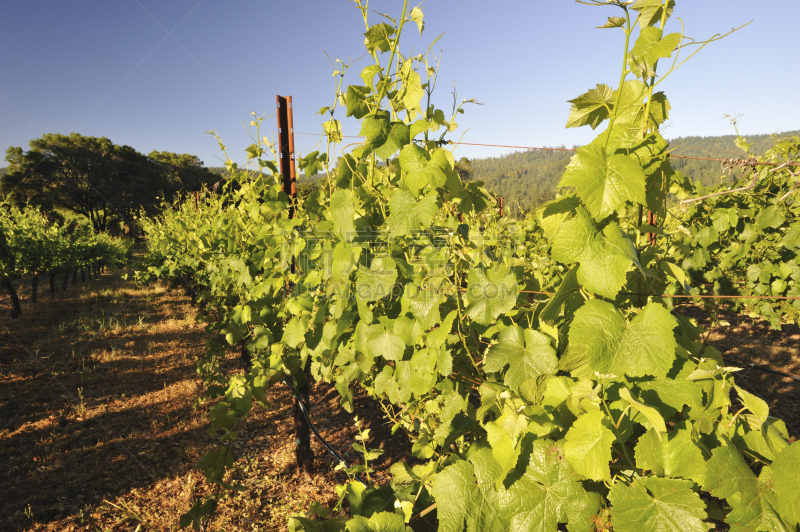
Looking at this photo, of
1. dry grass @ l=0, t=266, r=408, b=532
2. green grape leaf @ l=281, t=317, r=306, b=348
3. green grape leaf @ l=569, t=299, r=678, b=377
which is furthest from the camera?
dry grass @ l=0, t=266, r=408, b=532

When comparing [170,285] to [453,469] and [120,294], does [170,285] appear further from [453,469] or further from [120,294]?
[453,469]

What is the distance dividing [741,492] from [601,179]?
0.66m

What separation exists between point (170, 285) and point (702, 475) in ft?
40.5

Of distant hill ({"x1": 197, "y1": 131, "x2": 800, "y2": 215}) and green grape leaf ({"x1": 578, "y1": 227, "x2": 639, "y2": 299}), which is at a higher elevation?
distant hill ({"x1": 197, "y1": 131, "x2": 800, "y2": 215})

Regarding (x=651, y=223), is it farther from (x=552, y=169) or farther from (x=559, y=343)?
(x=552, y=169)

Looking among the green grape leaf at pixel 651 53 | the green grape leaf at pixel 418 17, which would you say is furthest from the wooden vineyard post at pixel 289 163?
the green grape leaf at pixel 651 53

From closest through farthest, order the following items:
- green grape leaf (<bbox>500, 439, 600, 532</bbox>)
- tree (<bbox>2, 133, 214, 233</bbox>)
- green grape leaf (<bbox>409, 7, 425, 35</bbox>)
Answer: green grape leaf (<bbox>500, 439, 600, 532</bbox>), green grape leaf (<bbox>409, 7, 425, 35</bbox>), tree (<bbox>2, 133, 214, 233</bbox>)

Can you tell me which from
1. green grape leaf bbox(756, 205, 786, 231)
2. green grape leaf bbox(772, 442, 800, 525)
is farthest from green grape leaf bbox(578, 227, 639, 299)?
green grape leaf bbox(756, 205, 786, 231)

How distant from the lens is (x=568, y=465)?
0.93 meters

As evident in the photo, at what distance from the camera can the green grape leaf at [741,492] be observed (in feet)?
2.35

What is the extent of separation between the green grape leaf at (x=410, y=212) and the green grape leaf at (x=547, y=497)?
2.17ft

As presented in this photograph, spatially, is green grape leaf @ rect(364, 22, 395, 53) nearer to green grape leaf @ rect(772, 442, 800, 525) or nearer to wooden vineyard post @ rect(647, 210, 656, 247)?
wooden vineyard post @ rect(647, 210, 656, 247)

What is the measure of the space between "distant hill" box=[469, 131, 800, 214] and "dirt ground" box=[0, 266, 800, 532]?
97.6 inches

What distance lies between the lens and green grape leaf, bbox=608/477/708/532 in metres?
0.76
